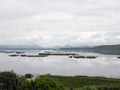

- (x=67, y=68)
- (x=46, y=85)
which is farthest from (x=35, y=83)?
(x=67, y=68)

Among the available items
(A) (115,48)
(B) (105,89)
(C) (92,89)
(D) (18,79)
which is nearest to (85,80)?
(B) (105,89)

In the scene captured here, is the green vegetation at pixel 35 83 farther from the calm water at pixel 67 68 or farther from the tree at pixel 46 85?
the calm water at pixel 67 68

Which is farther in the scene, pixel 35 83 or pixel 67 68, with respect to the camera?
pixel 67 68

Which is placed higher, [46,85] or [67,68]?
[46,85]

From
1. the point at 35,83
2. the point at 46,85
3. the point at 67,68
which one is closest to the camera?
the point at 46,85

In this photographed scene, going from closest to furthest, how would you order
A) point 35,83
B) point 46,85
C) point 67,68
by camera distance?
Result: point 46,85 → point 35,83 → point 67,68

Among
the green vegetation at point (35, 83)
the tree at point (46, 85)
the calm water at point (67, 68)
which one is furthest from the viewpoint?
the calm water at point (67, 68)

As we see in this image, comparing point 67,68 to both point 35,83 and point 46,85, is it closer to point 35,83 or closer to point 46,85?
point 35,83

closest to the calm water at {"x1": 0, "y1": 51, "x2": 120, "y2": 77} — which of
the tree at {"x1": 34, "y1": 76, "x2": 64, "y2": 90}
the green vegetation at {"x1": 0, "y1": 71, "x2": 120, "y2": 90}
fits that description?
the green vegetation at {"x1": 0, "y1": 71, "x2": 120, "y2": 90}

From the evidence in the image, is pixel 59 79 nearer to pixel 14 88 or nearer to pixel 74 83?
pixel 74 83

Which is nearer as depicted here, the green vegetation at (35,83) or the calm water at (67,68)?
the green vegetation at (35,83)

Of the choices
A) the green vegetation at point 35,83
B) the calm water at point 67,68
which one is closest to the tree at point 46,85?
the green vegetation at point 35,83
